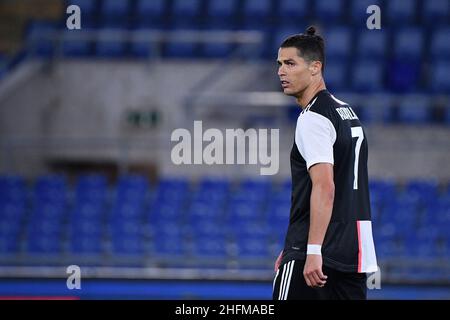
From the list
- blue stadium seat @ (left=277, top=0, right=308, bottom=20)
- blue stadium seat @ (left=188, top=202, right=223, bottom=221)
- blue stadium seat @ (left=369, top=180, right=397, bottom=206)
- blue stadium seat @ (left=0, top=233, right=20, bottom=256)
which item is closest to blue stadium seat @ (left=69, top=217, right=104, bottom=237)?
blue stadium seat @ (left=0, top=233, right=20, bottom=256)

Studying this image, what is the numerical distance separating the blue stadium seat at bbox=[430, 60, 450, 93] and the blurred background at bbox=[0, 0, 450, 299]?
2 cm

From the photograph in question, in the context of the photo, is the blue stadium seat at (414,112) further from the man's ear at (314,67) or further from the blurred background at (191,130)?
the man's ear at (314,67)

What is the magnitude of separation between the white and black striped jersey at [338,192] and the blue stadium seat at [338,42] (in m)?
8.77

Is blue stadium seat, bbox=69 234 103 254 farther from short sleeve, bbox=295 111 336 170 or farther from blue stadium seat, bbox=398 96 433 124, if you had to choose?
short sleeve, bbox=295 111 336 170

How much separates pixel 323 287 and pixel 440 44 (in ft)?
30.7

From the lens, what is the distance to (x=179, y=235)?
10.6 metres

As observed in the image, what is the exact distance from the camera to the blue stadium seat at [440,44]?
1270cm

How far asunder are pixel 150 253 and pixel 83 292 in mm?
1423

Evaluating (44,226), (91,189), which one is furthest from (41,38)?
(44,226)

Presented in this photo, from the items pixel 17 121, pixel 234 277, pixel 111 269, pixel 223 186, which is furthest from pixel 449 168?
pixel 17 121

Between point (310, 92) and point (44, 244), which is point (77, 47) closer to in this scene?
point (44, 244)

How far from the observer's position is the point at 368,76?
12.6 meters

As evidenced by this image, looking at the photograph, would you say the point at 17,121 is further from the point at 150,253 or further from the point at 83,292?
the point at 83,292

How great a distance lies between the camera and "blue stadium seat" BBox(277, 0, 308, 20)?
13.3 meters
